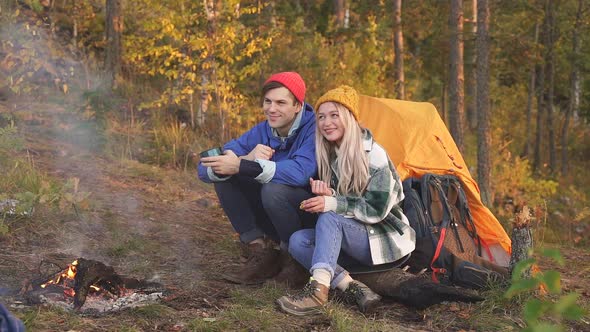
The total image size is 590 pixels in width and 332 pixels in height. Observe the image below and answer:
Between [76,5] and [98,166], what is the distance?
7.29 meters

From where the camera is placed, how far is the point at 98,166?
7199 mm

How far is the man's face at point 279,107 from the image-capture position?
407 cm


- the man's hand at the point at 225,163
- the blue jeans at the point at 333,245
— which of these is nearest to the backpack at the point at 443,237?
the blue jeans at the point at 333,245

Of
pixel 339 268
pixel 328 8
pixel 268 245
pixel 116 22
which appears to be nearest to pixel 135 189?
pixel 268 245

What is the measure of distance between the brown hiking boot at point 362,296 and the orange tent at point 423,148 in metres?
0.88

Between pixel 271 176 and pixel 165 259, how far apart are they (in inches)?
47.1

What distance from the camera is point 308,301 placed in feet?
11.6

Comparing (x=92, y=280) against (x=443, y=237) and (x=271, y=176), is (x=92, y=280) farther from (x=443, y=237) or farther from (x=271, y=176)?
(x=443, y=237)

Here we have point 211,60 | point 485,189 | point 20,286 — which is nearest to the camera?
point 20,286

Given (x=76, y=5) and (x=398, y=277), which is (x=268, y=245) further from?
(x=76, y=5)

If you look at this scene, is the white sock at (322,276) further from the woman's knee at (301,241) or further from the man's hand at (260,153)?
the man's hand at (260,153)

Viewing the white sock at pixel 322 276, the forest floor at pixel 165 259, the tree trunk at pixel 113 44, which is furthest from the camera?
the tree trunk at pixel 113 44

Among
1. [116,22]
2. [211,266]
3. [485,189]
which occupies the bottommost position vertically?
[485,189]

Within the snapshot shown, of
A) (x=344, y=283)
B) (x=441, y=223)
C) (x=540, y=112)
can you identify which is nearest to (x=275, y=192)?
(x=344, y=283)
